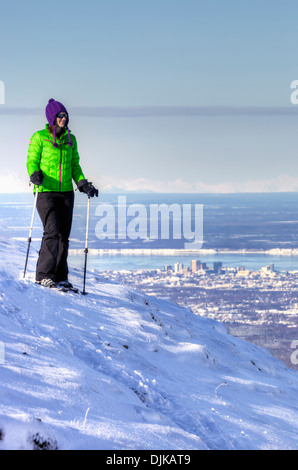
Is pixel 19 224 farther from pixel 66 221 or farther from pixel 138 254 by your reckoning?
pixel 66 221

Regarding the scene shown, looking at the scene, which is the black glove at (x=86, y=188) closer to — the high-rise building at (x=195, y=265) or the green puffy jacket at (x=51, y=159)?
the green puffy jacket at (x=51, y=159)

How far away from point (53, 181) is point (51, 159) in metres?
0.39

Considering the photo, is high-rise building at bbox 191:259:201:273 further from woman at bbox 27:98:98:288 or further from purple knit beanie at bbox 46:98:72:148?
purple knit beanie at bbox 46:98:72:148

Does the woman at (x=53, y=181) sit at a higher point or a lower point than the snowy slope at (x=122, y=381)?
higher

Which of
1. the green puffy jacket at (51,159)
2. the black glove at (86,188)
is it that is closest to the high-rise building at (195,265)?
the black glove at (86,188)

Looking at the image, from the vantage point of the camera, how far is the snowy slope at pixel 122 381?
423cm

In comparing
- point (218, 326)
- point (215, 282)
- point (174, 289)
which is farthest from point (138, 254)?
point (218, 326)

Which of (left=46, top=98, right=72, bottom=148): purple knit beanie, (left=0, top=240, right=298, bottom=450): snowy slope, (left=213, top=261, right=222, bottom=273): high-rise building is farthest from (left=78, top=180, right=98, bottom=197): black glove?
(left=213, top=261, right=222, bottom=273): high-rise building

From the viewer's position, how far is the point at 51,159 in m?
9.00

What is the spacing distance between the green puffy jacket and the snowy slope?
1829 mm

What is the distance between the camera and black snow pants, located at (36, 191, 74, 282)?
29.5ft

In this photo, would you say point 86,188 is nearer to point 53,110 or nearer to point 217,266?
point 53,110

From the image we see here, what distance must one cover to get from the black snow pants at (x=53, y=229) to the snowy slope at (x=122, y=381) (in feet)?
1.51

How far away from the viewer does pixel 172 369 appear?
285 inches
